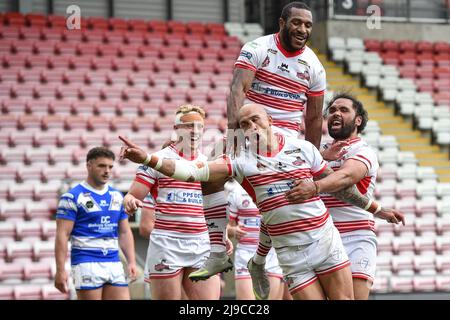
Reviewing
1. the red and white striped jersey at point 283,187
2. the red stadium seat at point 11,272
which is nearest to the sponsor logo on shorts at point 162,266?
the red and white striped jersey at point 283,187

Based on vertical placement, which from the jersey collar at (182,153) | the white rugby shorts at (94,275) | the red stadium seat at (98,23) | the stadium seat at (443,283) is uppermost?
the red stadium seat at (98,23)

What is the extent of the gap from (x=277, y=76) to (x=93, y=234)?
113 inches

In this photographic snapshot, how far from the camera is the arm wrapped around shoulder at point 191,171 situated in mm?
6477

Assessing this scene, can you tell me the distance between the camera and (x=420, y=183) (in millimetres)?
16797

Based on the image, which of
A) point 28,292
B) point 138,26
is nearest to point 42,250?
point 28,292

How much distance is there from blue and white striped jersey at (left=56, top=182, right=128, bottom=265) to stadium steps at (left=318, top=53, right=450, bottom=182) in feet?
28.8

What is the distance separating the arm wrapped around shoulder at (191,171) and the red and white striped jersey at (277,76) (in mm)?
932

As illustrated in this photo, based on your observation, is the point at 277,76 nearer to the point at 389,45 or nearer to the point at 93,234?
the point at 93,234

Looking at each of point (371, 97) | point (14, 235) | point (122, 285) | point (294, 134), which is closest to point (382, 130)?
point (371, 97)

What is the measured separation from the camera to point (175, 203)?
27.0ft

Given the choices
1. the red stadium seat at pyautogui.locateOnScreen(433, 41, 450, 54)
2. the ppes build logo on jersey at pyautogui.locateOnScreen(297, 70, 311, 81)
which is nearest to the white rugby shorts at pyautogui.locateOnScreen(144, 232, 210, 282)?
the ppes build logo on jersey at pyautogui.locateOnScreen(297, 70, 311, 81)

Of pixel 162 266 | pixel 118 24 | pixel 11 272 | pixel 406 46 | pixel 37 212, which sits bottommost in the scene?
pixel 11 272

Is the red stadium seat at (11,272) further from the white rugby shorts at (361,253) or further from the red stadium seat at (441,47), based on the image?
the red stadium seat at (441,47)

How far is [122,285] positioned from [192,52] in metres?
11.1
